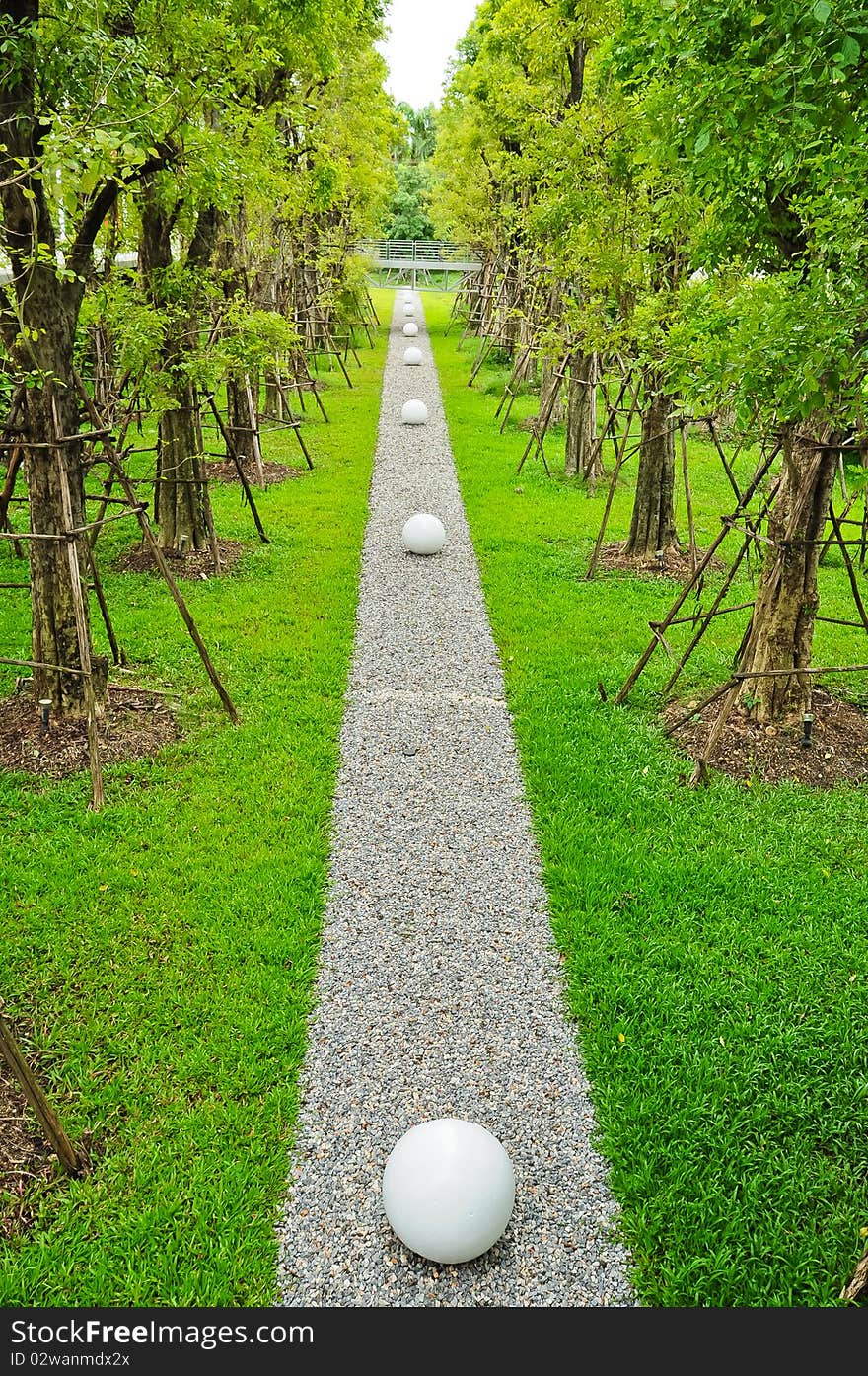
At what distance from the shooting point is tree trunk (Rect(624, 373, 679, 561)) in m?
10.5

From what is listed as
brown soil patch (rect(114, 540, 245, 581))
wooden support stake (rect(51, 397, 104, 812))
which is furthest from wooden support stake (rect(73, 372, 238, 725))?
brown soil patch (rect(114, 540, 245, 581))

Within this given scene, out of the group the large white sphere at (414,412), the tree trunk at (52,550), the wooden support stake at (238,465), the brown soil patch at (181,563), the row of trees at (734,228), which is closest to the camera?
the row of trees at (734,228)

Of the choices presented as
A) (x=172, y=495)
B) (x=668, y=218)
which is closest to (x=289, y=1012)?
→ (x=668, y=218)

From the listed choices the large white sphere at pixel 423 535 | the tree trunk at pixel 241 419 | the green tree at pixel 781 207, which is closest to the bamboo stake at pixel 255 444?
the tree trunk at pixel 241 419

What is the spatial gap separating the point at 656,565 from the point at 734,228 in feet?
18.1

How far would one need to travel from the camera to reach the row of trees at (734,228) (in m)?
3.93

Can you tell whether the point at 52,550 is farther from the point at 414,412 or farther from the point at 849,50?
the point at 414,412

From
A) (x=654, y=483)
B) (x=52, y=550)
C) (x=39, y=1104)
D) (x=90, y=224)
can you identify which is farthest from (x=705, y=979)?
(x=654, y=483)

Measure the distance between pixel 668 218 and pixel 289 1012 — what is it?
6.98m

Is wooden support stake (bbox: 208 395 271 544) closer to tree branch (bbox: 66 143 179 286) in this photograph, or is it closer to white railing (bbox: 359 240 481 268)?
tree branch (bbox: 66 143 179 286)

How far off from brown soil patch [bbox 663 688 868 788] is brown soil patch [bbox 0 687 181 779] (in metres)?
4.38

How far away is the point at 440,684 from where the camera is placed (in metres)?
8.52

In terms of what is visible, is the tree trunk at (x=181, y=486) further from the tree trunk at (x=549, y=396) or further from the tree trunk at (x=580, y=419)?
the tree trunk at (x=549, y=396)

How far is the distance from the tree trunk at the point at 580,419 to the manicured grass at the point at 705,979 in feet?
24.6
